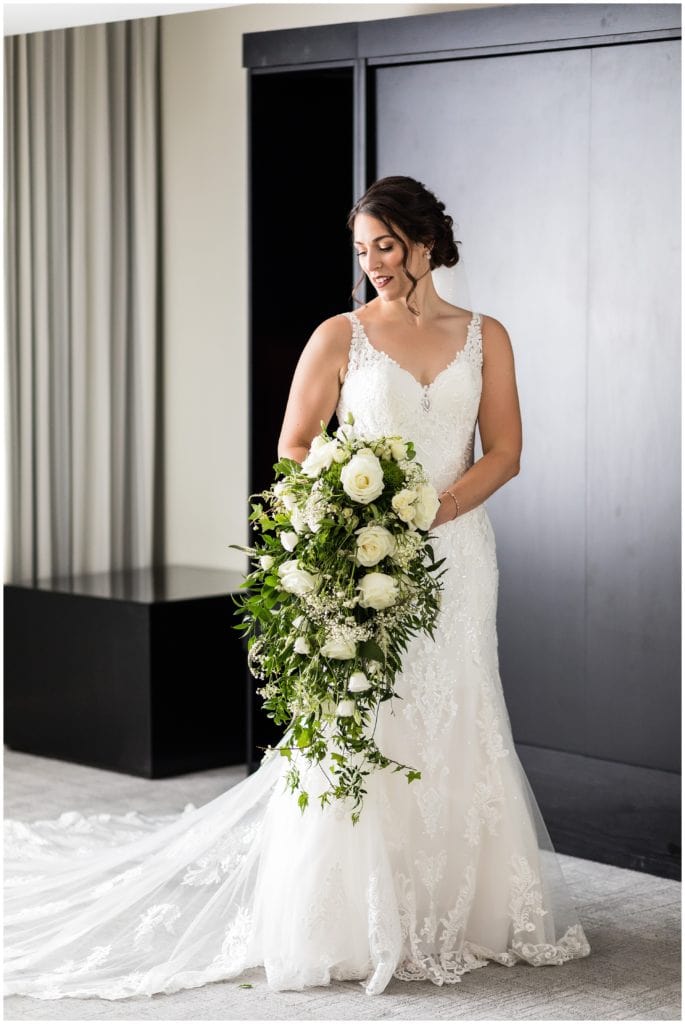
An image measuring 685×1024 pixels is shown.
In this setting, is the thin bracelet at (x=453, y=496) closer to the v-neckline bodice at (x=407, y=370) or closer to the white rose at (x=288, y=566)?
the v-neckline bodice at (x=407, y=370)

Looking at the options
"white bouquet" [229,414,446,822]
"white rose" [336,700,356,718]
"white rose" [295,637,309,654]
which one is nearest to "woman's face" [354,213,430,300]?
"white bouquet" [229,414,446,822]

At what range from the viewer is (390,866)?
3.52 m

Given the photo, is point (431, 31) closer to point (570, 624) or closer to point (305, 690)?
point (570, 624)

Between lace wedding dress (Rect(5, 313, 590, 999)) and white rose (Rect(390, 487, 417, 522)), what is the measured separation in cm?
49

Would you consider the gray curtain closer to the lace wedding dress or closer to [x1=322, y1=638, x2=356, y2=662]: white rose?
the lace wedding dress

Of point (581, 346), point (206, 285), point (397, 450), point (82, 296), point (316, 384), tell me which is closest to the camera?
point (397, 450)

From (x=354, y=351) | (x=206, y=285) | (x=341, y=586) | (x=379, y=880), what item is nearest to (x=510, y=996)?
(x=379, y=880)

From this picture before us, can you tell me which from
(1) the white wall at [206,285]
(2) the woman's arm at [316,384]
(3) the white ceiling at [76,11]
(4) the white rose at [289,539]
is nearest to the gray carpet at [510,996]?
(4) the white rose at [289,539]

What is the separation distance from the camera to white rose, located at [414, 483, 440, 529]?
324 centimetres

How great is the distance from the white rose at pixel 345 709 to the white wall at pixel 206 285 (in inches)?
117

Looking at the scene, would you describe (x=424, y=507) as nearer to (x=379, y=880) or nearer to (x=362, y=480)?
(x=362, y=480)

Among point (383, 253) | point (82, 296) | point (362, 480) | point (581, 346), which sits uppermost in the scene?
point (82, 296)

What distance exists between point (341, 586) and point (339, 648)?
134 millimetres

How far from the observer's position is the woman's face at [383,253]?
365 cm
